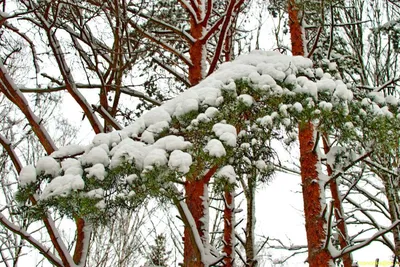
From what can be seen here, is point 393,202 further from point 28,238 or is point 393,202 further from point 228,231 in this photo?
point 28,238

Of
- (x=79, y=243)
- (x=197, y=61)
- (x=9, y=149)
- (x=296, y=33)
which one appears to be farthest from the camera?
(x=296, y=33)

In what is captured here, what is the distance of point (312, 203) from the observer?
187 inches

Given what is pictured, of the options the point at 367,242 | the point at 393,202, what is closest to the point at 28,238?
the point at 367,242

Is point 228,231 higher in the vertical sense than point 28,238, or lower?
higher

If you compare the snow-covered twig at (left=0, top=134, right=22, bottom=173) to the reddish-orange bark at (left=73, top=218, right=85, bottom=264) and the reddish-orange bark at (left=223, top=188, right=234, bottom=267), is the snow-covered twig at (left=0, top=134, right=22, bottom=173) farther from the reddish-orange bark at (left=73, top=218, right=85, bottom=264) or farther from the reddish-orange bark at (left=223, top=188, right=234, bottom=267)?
the reddish-orange bark at (left=223, top=188, right=234, bottom=267)

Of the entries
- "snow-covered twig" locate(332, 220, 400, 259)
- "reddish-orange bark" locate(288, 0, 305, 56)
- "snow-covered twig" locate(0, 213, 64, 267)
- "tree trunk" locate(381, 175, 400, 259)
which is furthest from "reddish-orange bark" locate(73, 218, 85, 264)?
"tree trunk" locate(381, 175, 400, 259)

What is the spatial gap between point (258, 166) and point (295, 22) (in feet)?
11.3

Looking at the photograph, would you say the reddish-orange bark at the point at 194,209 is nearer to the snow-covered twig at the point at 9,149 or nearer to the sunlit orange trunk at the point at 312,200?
the sunlit orange trunk at the point at 312,200

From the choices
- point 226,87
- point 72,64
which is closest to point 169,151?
point 226,87

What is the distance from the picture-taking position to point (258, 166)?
3.16 meters

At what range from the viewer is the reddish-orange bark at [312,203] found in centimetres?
443

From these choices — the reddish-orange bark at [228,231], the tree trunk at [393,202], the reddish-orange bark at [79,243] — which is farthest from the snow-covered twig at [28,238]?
the tree trunk at [393,202]

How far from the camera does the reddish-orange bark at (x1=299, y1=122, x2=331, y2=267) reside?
4426mm

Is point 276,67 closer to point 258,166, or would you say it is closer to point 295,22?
point 258,166
